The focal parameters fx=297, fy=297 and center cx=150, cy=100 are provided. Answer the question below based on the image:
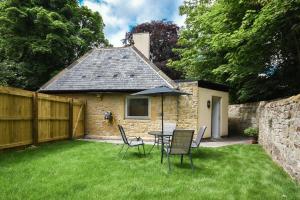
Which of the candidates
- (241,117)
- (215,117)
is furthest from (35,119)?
(241,117)

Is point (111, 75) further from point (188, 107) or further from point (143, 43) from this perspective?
point (188, 107)

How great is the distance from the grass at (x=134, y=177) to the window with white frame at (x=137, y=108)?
17.2 ft

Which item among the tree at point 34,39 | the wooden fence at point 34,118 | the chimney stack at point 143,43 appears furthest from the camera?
the tree at point 34,39

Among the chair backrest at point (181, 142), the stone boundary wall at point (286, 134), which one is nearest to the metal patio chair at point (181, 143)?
the chair backrest at point (181, 142)

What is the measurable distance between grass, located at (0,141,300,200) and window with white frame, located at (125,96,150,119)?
17.2 ft

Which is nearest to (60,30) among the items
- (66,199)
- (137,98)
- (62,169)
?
(137,98)

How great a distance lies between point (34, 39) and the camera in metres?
21.3

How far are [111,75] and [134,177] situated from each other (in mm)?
9614

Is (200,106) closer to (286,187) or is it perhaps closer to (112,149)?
(112,149)

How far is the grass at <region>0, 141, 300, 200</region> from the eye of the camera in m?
5.20

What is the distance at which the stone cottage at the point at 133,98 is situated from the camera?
13.7 m

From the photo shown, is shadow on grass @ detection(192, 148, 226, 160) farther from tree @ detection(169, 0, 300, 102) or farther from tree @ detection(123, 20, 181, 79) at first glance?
tree @ detection(123, 20, 181, 79)

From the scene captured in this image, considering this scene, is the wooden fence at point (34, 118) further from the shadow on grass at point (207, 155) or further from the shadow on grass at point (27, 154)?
the shadow on grass at point (207, 155)

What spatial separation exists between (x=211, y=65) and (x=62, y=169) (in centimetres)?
1389
